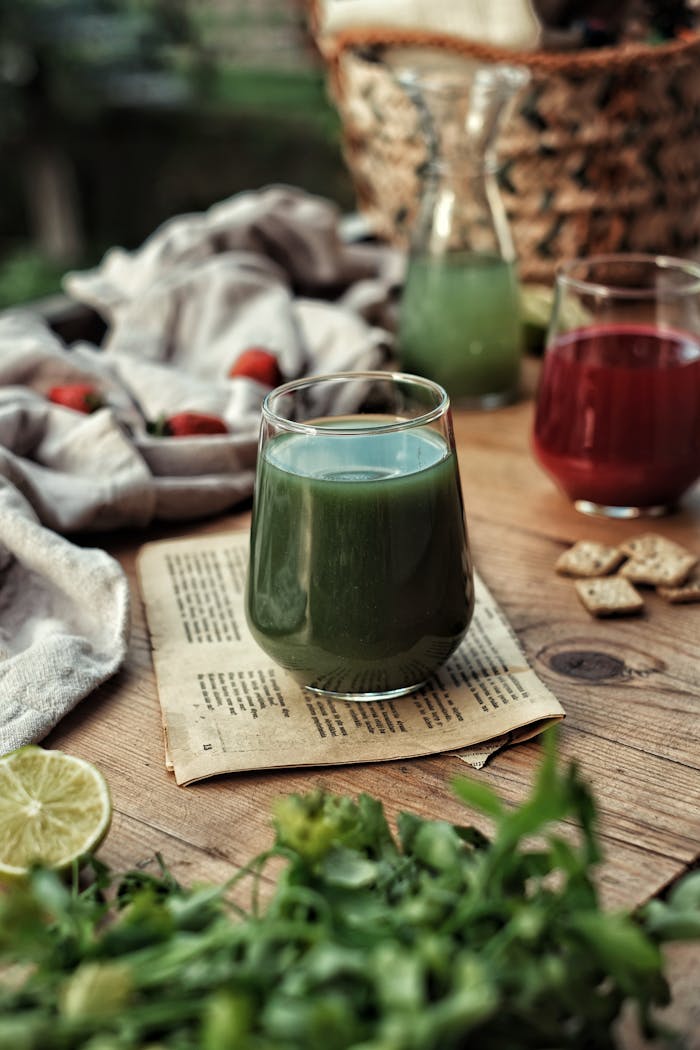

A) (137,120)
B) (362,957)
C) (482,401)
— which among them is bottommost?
(137,120)

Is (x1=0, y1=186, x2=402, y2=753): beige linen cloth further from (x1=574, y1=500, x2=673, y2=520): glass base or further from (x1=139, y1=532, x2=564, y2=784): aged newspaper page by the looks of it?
(x1=574, y1=500, x2=673, y2=520): glass base

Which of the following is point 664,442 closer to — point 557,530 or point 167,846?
point 557,530

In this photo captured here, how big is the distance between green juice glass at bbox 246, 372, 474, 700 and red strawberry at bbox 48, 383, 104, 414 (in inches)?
19.5

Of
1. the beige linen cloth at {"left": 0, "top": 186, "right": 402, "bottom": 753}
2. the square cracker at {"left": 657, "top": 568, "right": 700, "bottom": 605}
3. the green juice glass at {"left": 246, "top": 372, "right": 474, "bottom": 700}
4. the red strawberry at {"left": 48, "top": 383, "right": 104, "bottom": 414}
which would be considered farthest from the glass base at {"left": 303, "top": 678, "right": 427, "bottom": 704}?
the red strawberry at {"left": 48, "top": 383, "right": 104, "bottom": 414}

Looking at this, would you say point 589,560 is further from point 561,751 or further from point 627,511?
point 561,751

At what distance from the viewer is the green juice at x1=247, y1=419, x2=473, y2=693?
0.92 m

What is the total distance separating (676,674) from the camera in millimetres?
1029

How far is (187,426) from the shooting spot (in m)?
1.41

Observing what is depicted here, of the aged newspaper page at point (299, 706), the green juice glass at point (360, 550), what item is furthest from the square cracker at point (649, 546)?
the green juice glass at point (360, 550)

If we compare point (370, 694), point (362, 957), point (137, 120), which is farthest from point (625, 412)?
point (137, 120)

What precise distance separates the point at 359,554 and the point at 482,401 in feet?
2.33

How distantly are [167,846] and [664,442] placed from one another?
0.67 m

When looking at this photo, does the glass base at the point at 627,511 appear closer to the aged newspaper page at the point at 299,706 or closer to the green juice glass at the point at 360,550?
the aged newspaper page at the point at 299,706

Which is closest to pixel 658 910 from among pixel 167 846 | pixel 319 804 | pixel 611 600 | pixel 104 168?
pixel 319 804
